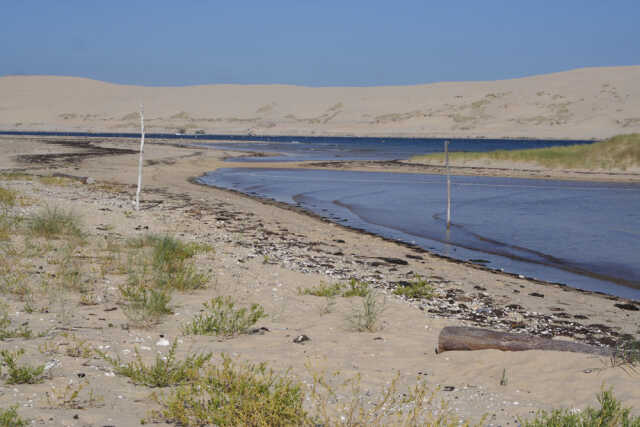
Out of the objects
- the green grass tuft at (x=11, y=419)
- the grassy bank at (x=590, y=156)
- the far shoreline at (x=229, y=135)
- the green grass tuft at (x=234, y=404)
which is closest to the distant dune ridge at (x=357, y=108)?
the far shoreline at (x=229, y=135)

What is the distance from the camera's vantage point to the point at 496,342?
19.6 ft

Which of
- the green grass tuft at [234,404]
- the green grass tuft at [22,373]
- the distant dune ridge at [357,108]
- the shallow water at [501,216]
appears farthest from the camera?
the distant dune ridge at [357,108]

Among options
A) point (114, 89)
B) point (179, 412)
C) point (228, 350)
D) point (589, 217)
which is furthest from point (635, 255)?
point (114, 89)

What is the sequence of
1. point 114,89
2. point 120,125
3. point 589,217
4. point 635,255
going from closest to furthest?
1. point 635,255
2. point 589,217
3. point 120,125
4. point 114,89

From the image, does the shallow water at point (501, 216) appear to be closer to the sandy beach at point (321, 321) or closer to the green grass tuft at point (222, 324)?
the sandy beach at point (321, 321)

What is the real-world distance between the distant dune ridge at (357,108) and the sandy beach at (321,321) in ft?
281

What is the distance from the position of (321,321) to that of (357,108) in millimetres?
134567

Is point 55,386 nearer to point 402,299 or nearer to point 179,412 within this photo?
point 179,412

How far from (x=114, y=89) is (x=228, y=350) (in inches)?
7513

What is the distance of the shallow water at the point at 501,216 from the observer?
12.7m

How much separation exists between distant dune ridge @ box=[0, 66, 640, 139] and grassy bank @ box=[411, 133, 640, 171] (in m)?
52.0

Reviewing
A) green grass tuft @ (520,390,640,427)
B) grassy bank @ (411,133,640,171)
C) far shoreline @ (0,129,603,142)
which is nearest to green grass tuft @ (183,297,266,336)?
green grass tuft @ (520,390,640,427)

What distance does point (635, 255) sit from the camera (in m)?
13.6

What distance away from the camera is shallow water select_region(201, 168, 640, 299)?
1272 cm
